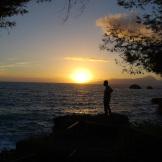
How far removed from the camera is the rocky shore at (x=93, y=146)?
11984mm

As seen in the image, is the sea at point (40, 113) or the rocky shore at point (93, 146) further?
the sea at point (40, 113)

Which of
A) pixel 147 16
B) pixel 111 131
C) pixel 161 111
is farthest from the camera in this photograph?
pixel 161 111

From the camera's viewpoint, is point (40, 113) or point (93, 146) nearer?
point (93, 146)

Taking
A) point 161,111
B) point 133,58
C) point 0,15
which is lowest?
point 161,111

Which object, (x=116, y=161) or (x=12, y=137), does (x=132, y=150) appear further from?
(x=12, y=137)

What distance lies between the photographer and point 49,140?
48.4 ft

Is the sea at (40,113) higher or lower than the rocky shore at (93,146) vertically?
lower

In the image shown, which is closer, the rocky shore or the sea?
the rocky shore

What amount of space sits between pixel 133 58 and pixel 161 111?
41805 millimetres

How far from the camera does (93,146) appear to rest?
13.9 meters

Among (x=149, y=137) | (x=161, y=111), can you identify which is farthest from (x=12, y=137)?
(x=161, y=111)

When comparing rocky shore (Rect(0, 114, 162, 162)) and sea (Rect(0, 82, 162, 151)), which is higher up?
rocky shore (Rect(0, 114, 162, 162))

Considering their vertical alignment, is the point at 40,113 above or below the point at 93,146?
below

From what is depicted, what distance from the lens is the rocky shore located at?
1198 centimetres
